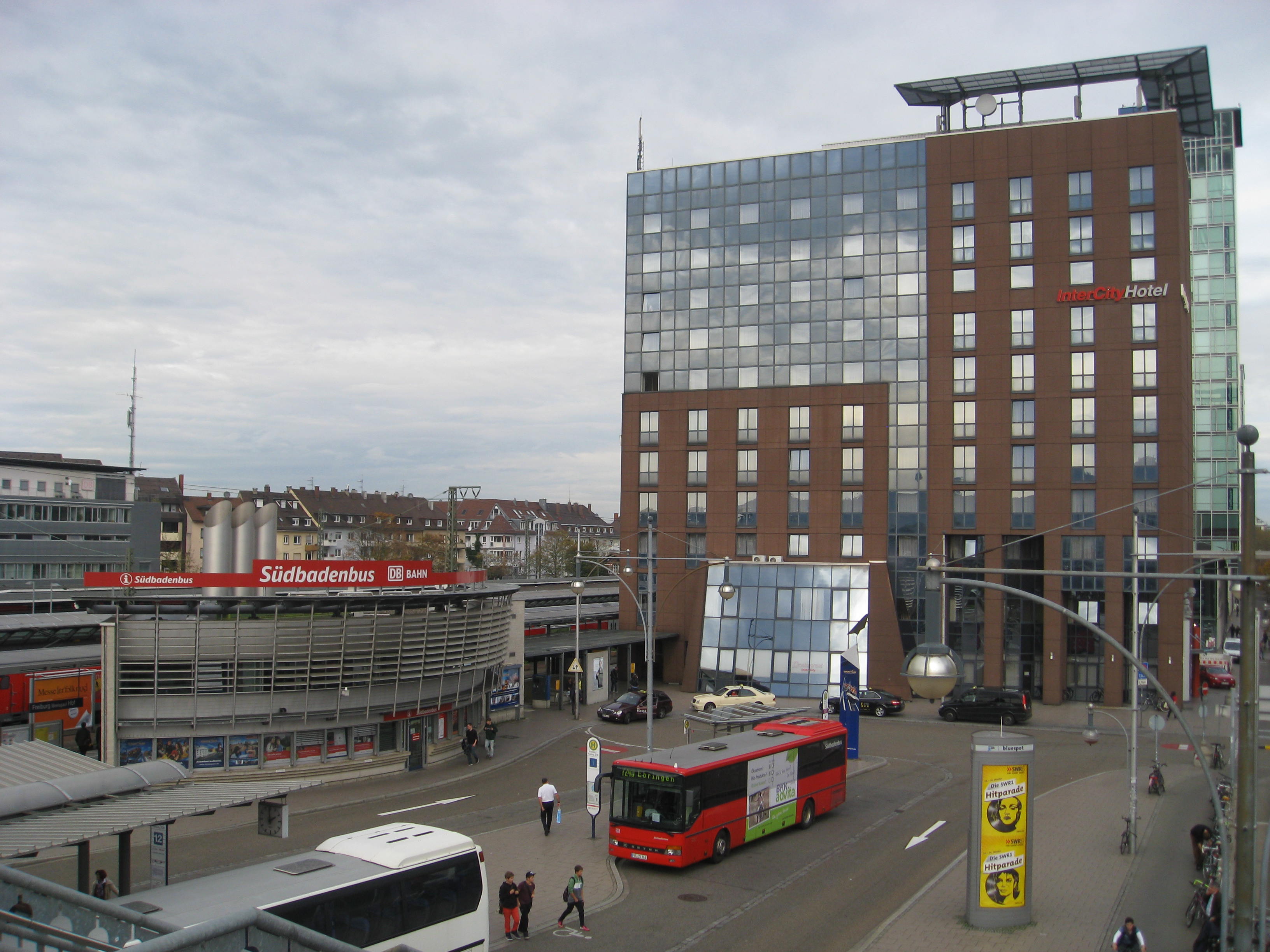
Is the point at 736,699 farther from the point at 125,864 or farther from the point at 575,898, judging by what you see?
the point at 125,864

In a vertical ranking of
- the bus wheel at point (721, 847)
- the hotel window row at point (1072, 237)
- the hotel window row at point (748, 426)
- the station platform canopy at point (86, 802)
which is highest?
the hotel window row at point (1072, 237)

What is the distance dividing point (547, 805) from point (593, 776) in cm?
172

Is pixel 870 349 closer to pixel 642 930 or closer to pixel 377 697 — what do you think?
pixel 377 697

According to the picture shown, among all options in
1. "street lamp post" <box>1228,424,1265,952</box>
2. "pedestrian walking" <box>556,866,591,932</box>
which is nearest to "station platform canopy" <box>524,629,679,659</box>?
"pedestrian walking" <box>556,866,591,932</box>

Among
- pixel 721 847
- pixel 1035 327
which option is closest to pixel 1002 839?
pixel 721 847

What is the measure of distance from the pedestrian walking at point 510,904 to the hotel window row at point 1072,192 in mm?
51566

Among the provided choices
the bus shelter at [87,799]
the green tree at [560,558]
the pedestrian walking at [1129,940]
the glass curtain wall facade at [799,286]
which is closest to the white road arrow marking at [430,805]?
the bus shelter at [87,799]

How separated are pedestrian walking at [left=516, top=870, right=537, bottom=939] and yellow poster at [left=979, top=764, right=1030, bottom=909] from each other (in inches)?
348

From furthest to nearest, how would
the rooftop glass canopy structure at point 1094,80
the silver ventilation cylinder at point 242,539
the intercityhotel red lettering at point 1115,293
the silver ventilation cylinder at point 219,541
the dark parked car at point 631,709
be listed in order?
the rooftop glass canopy structure at point 1094,80 → the intercityhotel red lettering at point 1115,293 → the dark parked car at point 631,709 → the silver ventilation cylinder at point 242,539 → the silver ventilation cylinder at point 219,541

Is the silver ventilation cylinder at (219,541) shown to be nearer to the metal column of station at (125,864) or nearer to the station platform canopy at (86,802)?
the station platform canopy at (86,802)

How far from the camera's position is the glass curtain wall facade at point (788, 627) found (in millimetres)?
56469

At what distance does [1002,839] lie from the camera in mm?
19500

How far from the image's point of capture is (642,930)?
18828 millimetres

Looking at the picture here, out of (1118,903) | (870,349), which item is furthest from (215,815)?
(870,349)
